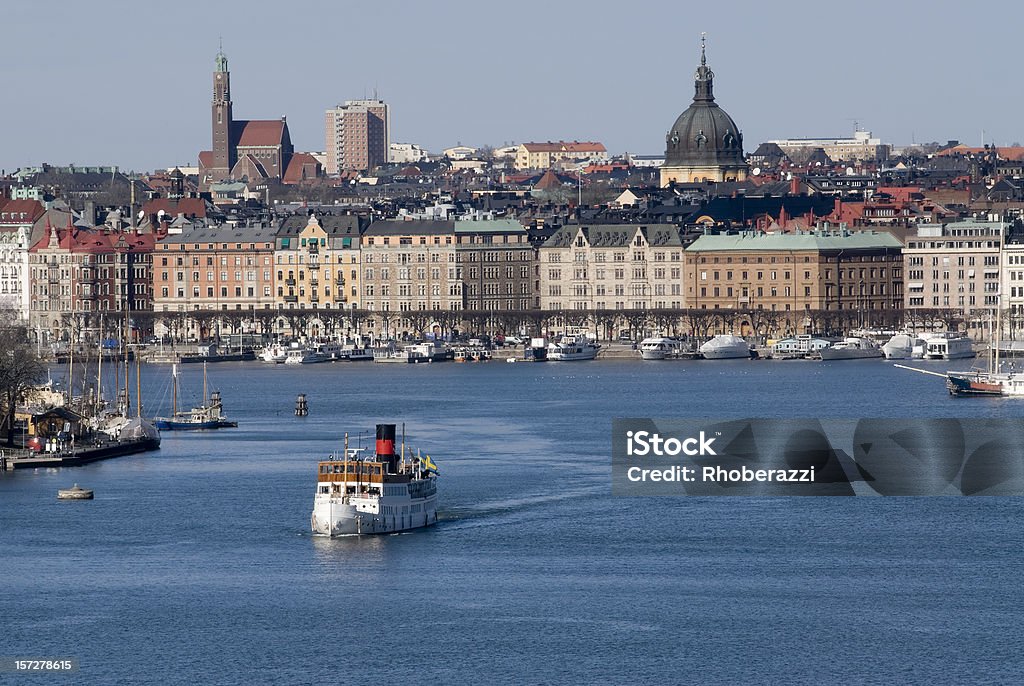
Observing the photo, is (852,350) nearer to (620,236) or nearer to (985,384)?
(620,236)

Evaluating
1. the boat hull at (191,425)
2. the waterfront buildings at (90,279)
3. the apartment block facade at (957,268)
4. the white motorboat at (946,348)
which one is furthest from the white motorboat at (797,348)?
the boat hull at (191,425)

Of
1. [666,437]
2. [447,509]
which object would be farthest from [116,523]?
[666,437]

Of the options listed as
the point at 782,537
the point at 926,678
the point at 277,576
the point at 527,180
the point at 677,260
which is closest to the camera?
the point at 926,678

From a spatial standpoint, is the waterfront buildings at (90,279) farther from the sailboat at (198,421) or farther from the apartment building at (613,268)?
the sailboat at (198,421)

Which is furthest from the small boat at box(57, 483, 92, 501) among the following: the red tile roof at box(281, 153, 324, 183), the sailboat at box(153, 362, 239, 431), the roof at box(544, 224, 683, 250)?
the red tile roof at box(281, 153, 324, 183)

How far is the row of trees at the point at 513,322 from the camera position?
295 feet

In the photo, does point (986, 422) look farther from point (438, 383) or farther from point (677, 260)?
point (677, 260)

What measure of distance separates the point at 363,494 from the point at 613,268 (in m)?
56.7

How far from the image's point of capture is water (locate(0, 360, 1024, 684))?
96.8 feet

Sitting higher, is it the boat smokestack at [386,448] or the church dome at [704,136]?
the church dome at [704,136]

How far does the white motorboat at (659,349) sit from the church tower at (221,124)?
92564mm

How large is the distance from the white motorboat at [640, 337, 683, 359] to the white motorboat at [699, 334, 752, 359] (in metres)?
1.09

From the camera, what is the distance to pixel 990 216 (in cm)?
9262

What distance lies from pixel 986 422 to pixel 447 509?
17196 millimetres
